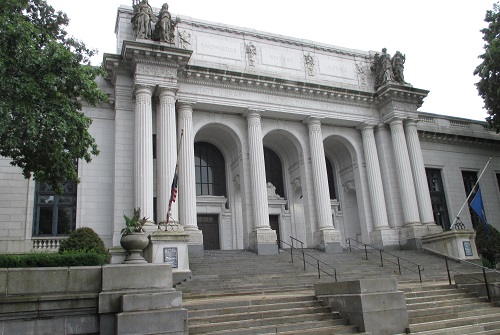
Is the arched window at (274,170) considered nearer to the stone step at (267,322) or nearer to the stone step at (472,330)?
the stone step at (267,322)

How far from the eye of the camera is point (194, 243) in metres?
21.9

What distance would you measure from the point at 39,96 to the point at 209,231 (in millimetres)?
15503

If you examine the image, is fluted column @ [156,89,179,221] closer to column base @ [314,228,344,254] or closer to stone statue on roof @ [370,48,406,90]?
column base @ [314,228,344,254]

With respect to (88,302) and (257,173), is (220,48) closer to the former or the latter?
(257,173)

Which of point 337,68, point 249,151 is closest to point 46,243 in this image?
point 249,151

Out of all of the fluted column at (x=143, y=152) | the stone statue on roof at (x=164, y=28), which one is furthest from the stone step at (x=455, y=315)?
the stone statue on roof at (x=164, y=28)

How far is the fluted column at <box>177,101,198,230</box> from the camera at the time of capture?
891 inches

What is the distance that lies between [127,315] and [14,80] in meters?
8.25

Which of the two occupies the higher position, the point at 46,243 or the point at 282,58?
the point at 282,58

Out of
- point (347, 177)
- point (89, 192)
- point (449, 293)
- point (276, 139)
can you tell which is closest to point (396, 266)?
point (449, 293)

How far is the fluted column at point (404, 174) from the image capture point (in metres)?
27.4

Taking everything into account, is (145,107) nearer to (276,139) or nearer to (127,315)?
(276,139)

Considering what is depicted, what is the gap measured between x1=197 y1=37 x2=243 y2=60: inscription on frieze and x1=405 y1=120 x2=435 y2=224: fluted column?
12.1m

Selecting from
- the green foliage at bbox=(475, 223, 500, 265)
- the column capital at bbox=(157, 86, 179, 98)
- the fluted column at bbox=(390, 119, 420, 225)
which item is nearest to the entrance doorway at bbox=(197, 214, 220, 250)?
the column capital at bbox=(157, 86, 179, 98)
